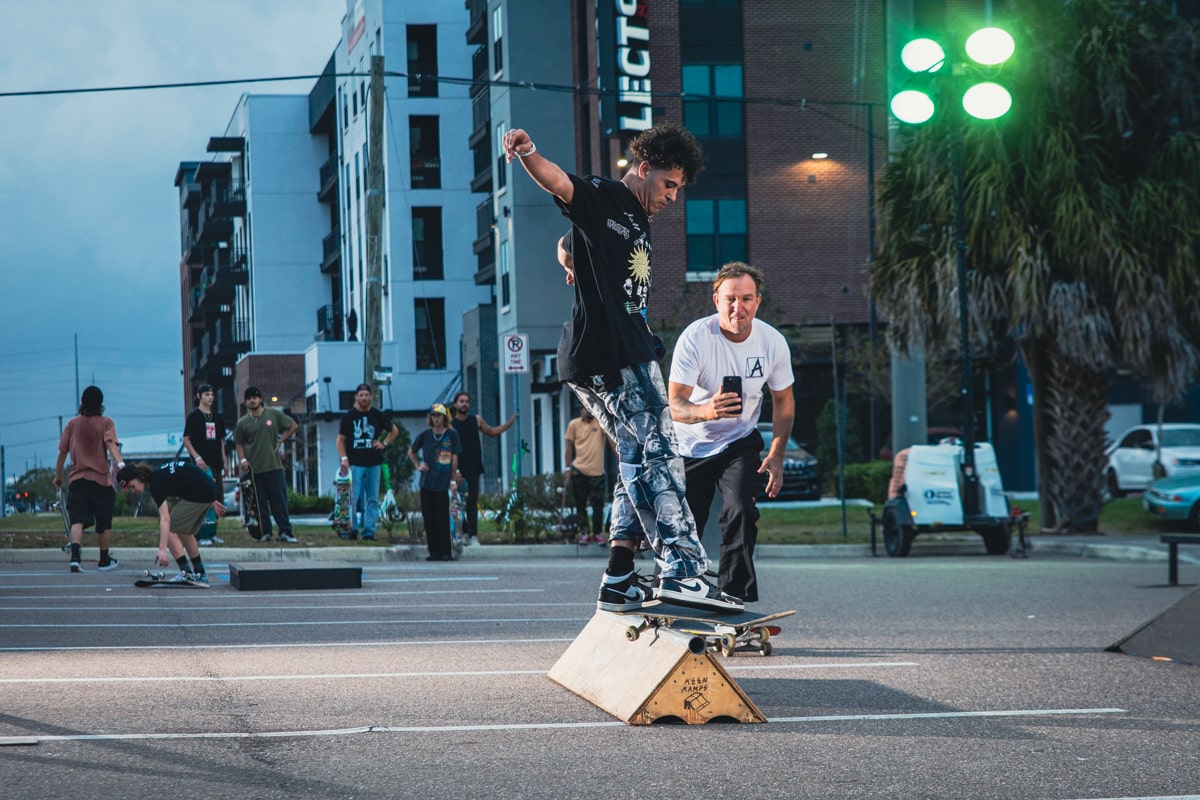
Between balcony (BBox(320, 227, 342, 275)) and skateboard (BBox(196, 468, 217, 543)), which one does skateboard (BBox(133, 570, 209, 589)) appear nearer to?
skateboard (BBox(196, 468, 217, 543))

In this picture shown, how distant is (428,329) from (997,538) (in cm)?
3881

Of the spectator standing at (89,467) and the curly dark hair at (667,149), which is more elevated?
the curly dark hair at (667,149)

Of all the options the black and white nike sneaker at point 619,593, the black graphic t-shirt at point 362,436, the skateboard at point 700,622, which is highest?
the black graphic t-shirt at point 362,436

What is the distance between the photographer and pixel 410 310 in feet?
182

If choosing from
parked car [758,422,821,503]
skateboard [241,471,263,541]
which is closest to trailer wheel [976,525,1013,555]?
skateboard [241,471,263,541]

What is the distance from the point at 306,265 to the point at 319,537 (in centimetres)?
5278

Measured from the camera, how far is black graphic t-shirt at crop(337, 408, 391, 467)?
1822cm

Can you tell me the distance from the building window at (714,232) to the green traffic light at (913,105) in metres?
23.9

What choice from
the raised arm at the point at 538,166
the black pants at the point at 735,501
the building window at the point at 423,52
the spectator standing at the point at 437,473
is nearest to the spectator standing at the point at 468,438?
the spectator standing at the point at 437,473

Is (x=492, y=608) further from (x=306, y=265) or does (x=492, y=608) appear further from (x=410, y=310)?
(x=306, y=265)

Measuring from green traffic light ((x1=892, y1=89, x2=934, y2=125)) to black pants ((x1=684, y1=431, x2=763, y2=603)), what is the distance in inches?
283

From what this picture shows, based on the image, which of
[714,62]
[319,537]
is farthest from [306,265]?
[319,537]

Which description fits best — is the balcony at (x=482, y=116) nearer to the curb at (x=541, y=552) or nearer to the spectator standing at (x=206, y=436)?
the curb at (x=541, y=552)

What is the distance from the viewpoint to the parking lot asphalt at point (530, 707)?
4.93 m
